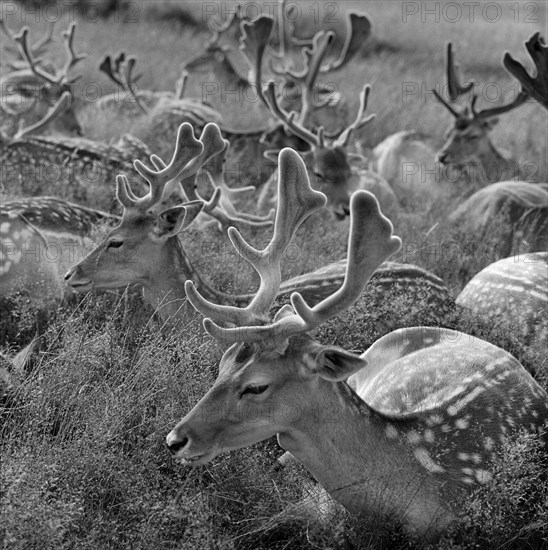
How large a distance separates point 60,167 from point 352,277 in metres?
4.31

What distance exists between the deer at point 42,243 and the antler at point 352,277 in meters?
1.99

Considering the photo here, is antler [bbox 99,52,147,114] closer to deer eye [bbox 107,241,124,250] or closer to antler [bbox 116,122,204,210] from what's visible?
antler [bbox 116,122,204,210]

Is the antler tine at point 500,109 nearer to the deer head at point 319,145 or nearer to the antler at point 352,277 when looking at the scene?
the deer head at point 319,145

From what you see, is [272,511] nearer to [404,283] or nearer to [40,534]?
[40,534]

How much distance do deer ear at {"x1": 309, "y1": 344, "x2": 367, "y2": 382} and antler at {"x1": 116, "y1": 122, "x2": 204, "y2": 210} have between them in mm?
→ 1842

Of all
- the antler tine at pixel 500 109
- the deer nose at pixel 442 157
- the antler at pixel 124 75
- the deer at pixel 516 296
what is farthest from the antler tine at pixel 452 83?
the deer at pixel 516 296

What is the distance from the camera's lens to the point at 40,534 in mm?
2916

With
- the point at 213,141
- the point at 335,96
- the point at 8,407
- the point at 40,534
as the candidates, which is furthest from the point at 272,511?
the point at 335,96

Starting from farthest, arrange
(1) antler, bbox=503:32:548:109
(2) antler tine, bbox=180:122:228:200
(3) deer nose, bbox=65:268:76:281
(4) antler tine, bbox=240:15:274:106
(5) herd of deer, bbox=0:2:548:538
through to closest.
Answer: (4) antler tine, bbox=240:15:274:106 < (1) antler, bbox=503:32:548:109 < (2) antler tine, bbox=180:122:228:200 < (3) deer nose, bbox=65:268:76:281 < (5) herd of deer, bbox=0:2:548:538

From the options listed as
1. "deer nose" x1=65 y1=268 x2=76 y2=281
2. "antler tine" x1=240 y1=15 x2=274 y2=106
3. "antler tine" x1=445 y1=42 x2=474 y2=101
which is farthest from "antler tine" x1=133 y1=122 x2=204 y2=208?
"antler tine" x1=445 y1=42 x2=474 y2=101

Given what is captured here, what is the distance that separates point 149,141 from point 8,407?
5.29 meters

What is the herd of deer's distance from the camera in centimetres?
302

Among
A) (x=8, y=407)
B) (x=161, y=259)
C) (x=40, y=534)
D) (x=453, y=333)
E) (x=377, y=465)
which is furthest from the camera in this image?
(x=161, y=259)

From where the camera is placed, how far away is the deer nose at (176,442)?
292cm
